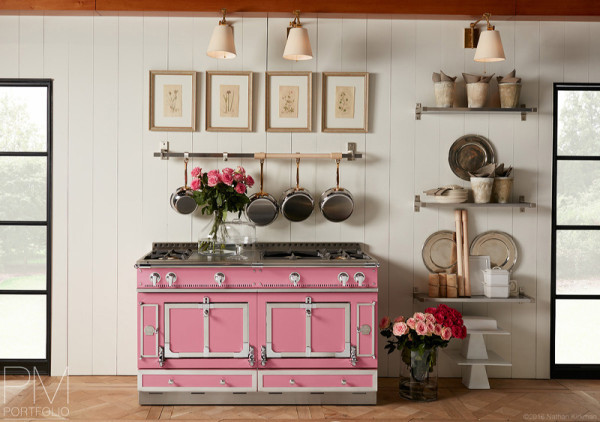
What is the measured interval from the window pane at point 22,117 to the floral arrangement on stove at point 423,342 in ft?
9.08

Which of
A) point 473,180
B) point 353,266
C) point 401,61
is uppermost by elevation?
point 401,61

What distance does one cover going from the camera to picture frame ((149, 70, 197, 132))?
4219 millimetres

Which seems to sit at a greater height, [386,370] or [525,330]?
[525,330]

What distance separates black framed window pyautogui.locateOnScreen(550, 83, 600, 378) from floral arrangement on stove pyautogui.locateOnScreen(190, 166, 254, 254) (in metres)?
2.22

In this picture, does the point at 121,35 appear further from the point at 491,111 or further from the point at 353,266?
the point at 491,111

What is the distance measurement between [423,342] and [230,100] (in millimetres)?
2045

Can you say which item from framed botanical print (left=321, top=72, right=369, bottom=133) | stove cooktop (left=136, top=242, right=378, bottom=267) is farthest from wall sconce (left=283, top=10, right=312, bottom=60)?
stove cooktop (left=136, top=242, right=378, bottom=267)

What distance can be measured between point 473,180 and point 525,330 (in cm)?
114

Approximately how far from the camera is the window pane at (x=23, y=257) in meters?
4.31

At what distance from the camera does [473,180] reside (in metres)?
4.16

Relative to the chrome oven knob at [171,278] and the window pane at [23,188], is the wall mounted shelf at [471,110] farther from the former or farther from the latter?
the window pane at [23,188]

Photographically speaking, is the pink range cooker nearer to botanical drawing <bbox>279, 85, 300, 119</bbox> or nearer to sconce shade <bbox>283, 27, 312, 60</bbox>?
botanical drawing <bbox>279, 85, 300, 119</bbox>

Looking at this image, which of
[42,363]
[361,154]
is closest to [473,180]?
[361,154]

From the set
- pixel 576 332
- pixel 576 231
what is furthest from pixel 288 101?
pixel 576 332
